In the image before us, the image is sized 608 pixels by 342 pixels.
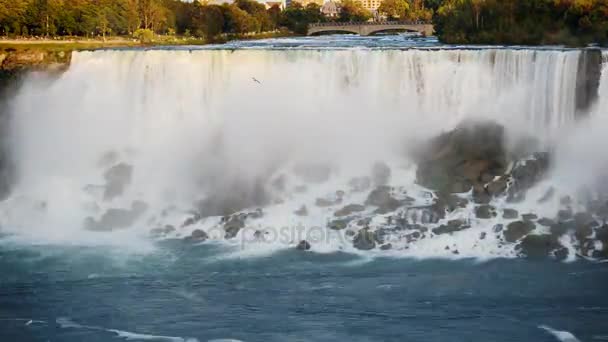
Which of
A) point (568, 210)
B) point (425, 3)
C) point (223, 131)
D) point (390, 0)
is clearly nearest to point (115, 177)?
point (223, 131)

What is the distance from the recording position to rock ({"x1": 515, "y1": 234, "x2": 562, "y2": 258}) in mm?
19031

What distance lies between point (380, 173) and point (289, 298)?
731 cm

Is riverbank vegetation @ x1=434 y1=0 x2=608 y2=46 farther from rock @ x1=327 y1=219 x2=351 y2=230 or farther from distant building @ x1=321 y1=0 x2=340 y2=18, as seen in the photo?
distant building @ x1=321 y1=0 x2=340 y2=18

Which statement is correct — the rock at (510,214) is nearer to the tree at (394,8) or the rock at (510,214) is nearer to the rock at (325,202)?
the rock at (325,202)

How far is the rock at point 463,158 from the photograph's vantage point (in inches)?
864

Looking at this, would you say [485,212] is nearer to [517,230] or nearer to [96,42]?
[517,230]

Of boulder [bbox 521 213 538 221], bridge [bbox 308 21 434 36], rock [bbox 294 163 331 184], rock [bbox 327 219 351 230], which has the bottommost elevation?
rock [bbox 327 219 351 230]

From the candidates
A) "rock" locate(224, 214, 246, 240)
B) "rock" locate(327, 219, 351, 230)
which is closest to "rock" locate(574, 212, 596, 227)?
"rock" locate(327, 219, 351, 230)

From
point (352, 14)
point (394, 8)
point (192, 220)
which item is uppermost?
point (394, 8)

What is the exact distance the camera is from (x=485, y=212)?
20.6 meters

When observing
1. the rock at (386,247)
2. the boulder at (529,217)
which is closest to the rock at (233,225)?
the rock at (386,247)

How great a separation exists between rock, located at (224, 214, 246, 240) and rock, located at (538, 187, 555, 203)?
7107 millimetres

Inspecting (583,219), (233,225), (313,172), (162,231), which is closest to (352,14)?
(313,172)

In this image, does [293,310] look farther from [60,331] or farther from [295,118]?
[295,118]
